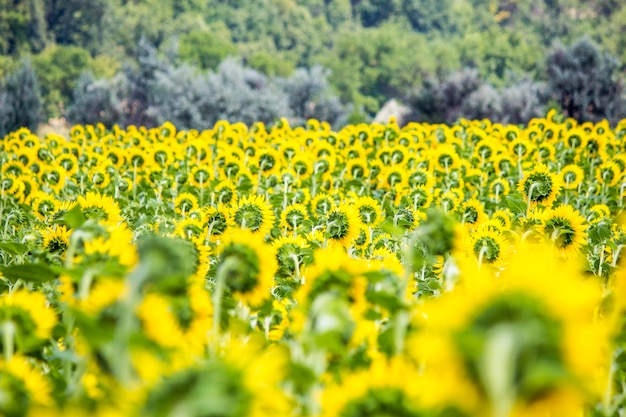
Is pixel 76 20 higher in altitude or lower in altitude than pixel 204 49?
higher

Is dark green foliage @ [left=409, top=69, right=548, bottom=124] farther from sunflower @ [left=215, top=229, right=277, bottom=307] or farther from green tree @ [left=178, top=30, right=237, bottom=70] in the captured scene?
green tree @ [left=178, top=30, right=237, bottom=70]

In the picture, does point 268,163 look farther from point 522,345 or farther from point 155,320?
point 522,345

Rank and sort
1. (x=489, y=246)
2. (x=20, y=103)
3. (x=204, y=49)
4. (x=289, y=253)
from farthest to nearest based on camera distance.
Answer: (x=204, y=49) < (x=20, y=103) < (x=489, y=246) < (x=289, y=253)

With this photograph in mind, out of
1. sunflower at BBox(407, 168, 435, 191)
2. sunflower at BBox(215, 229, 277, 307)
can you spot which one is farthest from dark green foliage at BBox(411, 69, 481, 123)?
sunflower at BBox(215, 229, 277, 307)

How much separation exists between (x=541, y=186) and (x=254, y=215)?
4.64ft

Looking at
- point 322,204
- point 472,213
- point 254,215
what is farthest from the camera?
point 322,204

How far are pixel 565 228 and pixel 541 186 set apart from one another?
0.82m

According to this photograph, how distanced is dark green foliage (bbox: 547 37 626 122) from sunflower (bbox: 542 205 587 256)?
33.7 feet

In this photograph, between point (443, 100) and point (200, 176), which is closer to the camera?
point (200, 176)

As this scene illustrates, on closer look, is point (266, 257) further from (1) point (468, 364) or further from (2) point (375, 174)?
(2) point (375, 174)

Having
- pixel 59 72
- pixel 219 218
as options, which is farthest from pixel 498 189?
pixel 59 72

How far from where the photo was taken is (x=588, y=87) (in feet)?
38.1

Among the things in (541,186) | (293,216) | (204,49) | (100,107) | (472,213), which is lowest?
(293,216)

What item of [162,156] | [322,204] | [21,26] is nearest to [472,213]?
[322,204]
